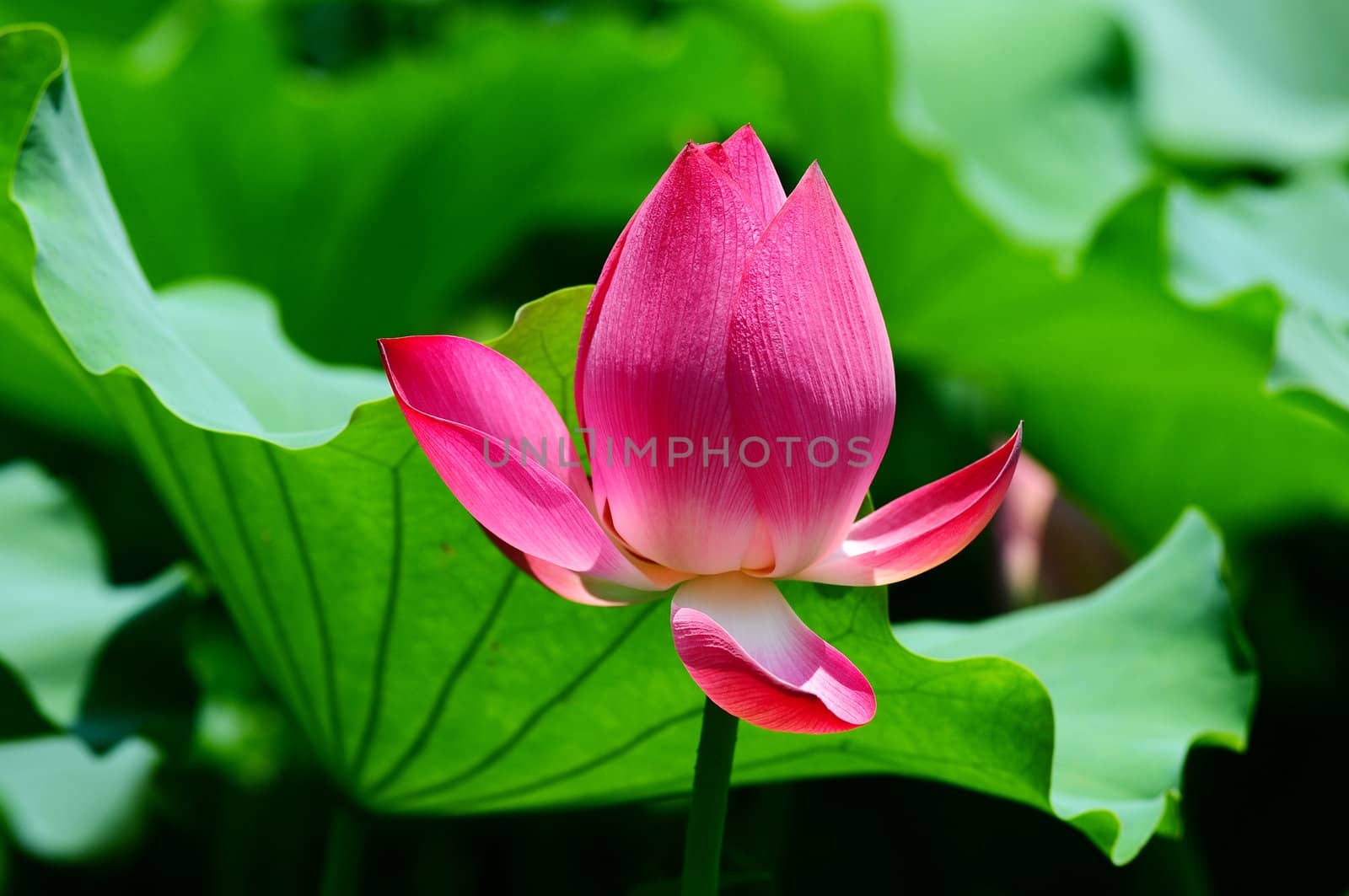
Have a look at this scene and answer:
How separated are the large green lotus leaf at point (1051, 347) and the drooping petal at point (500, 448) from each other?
2.80 ft

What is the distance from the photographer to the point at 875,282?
1.54m

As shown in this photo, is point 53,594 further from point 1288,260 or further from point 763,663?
point 1288,260

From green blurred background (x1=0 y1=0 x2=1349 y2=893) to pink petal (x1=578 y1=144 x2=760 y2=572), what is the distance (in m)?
Result: 0.78

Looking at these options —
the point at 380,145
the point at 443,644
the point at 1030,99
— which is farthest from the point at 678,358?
the point at 1030,99

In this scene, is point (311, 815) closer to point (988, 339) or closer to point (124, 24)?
point (988, 339)

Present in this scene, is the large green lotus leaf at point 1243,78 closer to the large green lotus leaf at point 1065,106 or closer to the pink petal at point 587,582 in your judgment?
the large green lotus leaf at point 1065,106

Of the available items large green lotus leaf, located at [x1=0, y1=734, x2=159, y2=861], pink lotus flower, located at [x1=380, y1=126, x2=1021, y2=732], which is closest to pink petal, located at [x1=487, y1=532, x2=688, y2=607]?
pink lotus flower, located at [x1=380, y1=126, x2=1021, y2=732]

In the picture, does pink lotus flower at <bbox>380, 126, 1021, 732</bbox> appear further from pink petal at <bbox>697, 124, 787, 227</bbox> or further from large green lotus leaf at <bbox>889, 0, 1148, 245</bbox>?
large green lotus leaf at <bbox>889, 0, 1148, 245</bbox>

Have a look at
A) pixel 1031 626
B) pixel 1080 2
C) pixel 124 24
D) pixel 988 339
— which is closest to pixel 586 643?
pixel 1031 626

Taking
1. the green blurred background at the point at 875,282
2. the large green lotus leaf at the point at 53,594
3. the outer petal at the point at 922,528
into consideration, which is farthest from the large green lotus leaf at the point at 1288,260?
the large green lotus leaf at the point at 53,594

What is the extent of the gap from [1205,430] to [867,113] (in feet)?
1.76

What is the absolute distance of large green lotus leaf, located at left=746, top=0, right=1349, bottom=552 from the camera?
4.29 ft

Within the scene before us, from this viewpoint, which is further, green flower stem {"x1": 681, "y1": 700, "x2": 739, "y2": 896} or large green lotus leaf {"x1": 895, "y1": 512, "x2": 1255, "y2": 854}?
large green lotus leaf {"x1": 895, "y1": 512, "x2": 1255, "y2": 854}

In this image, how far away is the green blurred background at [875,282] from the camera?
4.34ft
